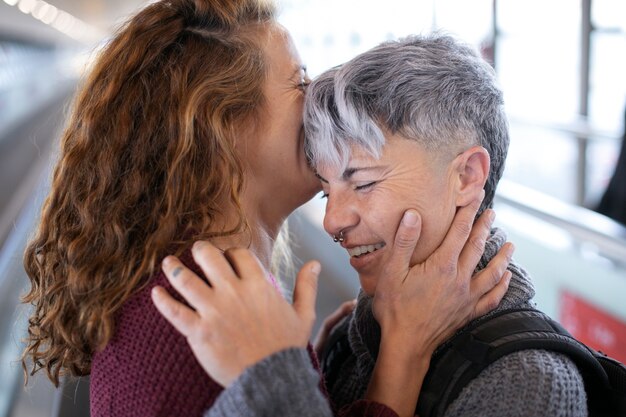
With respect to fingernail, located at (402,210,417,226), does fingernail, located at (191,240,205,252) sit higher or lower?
higher

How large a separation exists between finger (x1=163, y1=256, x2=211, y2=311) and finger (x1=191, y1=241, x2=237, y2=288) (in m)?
0.02

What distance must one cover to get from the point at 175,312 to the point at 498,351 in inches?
26.0

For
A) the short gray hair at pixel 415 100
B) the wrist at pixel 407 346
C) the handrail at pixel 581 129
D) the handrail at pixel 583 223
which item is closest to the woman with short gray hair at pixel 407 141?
the short gray hair at pixel 415 100

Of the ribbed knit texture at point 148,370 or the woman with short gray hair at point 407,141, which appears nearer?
the ribbed knit texture at point 148,370

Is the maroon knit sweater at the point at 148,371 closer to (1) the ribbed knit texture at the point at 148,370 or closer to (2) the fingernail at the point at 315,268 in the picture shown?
(1) the ribbed knit texture at the point at 148,370

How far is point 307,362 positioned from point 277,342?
7 cm

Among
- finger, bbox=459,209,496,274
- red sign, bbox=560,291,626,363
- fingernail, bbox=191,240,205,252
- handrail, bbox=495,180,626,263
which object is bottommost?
red sign, bbox=560,291,626,363

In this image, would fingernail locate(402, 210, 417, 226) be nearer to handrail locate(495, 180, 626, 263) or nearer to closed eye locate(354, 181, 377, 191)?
closed eye locate(354, 181, 377, 191)

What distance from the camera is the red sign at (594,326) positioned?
3647 millimetres

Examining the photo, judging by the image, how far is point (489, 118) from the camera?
1.65m

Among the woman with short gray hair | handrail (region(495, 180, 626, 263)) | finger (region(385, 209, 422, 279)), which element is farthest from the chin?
handrail (region(495, 180, 626, 263))

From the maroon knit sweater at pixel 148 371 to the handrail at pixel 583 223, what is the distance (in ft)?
8.33

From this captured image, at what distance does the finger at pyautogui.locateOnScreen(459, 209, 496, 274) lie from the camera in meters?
1.65

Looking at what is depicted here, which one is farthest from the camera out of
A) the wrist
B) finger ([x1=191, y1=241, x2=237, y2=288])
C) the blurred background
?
the blurred background
